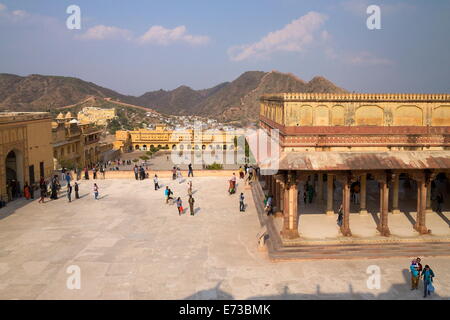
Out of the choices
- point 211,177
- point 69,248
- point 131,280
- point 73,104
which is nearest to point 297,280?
point 131,280

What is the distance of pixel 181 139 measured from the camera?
77.7m

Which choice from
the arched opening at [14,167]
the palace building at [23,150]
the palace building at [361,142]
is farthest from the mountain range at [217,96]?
the palace building at [361,142]

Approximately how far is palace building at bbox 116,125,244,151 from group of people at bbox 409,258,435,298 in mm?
55973

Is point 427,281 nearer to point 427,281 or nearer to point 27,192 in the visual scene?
point 427,281

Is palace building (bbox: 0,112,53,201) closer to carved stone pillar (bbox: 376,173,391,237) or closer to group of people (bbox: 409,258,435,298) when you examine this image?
carved stone pillar (bbox: 376,173,391,237)

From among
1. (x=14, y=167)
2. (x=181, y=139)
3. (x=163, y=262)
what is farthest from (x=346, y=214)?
(x=181, y=139)

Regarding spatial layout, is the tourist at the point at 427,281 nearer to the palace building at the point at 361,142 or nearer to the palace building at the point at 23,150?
the palace building at the point at 361,142

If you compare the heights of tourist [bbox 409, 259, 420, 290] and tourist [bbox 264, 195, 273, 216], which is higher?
tourist [bbox 264, 195, 273, 216]

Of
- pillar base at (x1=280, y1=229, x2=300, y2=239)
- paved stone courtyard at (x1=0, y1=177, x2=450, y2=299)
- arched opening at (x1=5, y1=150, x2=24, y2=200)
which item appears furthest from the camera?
arched opening at (x1=5, y1=150, x2=24, y2=200)

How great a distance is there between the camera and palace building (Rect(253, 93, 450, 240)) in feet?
53.6

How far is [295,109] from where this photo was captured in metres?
17.2

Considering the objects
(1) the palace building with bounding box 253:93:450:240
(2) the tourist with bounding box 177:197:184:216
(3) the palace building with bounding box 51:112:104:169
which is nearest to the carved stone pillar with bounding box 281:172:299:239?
(1) the palace building with bounding box 253:93:450:240

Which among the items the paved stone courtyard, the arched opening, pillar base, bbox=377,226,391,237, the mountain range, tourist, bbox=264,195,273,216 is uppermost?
the mountain range

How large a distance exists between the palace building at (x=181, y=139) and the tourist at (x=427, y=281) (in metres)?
56.4
